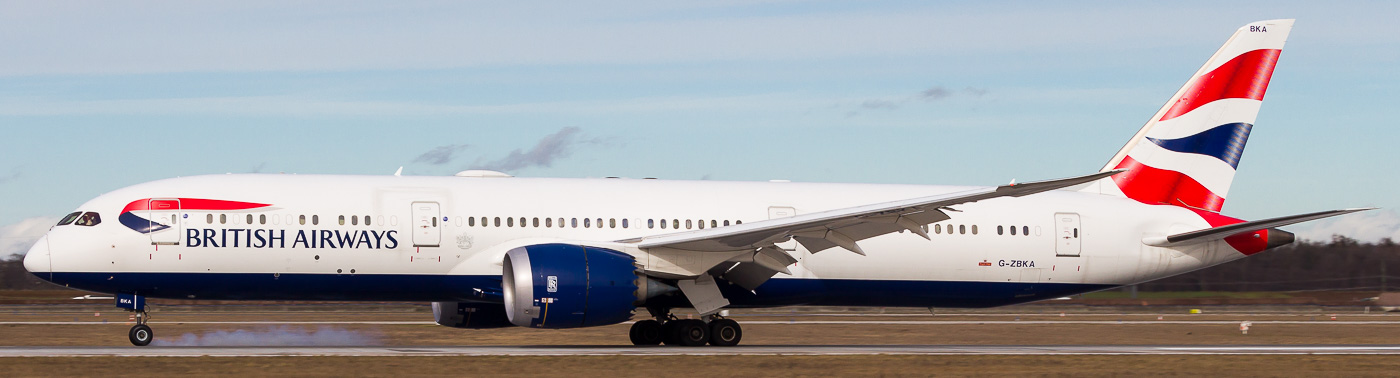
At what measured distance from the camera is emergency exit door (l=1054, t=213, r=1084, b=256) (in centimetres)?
Answer: 2564

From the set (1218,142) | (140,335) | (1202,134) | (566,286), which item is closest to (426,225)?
(566,286)

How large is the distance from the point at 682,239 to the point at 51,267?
9483 mm

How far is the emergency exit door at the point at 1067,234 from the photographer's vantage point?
2564cm

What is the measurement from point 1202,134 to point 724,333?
33.8 ft

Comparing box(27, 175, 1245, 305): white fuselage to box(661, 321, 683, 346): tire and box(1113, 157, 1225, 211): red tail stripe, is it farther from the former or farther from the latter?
box(661, 321, 683, 346): tire

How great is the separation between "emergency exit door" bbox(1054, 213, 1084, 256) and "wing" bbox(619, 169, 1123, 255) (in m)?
4.98

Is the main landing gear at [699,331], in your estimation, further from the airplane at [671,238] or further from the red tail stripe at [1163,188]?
the red tail stripe at [1163,188]

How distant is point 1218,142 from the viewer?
87.8ft

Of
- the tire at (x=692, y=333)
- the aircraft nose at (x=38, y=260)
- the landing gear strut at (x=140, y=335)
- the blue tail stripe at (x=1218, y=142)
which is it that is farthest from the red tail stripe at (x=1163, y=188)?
the aircraft nose at (x=38, y=260)

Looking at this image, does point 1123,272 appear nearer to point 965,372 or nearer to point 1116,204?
point 1116,204

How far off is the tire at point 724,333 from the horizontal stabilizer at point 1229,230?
8.20 metres

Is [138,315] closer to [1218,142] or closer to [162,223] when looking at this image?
[162,223]

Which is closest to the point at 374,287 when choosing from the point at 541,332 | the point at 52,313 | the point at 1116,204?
the point at 541,332

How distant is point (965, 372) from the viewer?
17.9 m
